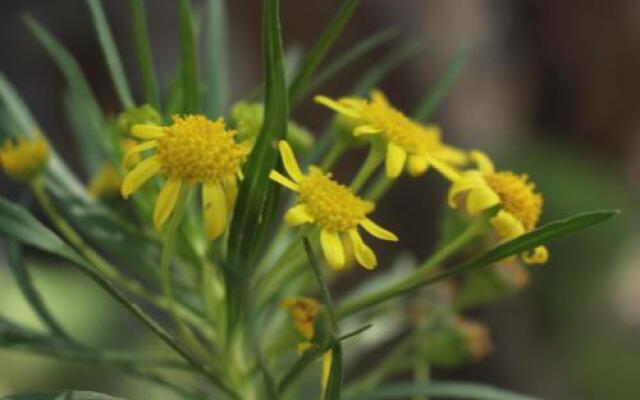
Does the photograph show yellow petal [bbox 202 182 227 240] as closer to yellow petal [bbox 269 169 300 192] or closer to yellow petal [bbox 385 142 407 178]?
yellow petal [bbox 269 169 300 192]

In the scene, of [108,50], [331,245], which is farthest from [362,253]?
[108,50]

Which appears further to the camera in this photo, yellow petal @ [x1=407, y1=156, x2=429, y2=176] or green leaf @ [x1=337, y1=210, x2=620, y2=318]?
yellow petal @ [x1=407, y1=156, x2=429, y2=176]

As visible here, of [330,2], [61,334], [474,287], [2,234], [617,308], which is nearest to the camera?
[2,234]

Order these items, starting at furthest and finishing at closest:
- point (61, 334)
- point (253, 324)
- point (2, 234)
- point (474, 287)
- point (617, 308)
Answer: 1. point (617, 308)
2. point (474, 287)
3. point (61, 334)
4. point (253, 324)
5. point (2, 234)

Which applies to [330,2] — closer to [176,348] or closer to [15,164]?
[15,164]

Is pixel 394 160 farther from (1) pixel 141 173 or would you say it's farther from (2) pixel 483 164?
(1) pixel 141 173

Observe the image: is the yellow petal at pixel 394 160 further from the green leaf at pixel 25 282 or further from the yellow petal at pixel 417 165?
the green leaf at pixel 25 282

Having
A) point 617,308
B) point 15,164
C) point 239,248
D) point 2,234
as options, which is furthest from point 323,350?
point 617,308

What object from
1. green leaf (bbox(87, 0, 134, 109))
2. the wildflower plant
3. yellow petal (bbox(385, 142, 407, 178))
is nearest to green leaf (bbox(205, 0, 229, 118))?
the wildflower plant

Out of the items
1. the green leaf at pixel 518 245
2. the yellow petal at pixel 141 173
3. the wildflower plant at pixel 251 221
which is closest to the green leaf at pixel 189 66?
the wildflower plant at pixel 251 221
